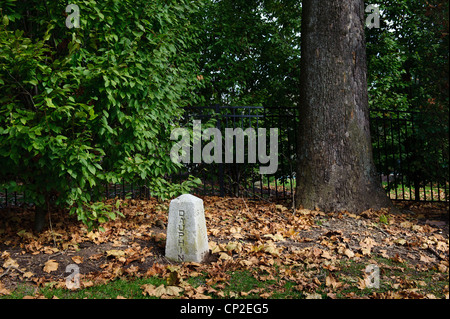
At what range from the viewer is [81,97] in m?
4.35

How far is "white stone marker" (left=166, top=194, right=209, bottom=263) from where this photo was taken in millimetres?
4027

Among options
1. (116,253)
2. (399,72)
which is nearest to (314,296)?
(116,253)

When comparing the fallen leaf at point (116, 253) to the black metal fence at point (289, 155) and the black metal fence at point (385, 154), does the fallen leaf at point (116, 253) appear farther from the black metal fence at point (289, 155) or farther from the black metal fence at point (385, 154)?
the black metal fence at point (385, 154)

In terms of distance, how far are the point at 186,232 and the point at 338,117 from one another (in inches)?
119

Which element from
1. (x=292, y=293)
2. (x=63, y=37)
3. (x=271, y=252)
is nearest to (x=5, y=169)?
(x=63, y=37)

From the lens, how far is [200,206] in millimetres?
4156

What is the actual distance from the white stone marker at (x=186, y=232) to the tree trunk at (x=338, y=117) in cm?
229

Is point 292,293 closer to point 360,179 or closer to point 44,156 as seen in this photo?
point 360,179

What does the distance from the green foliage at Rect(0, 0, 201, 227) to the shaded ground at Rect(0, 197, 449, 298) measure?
20.6 inches

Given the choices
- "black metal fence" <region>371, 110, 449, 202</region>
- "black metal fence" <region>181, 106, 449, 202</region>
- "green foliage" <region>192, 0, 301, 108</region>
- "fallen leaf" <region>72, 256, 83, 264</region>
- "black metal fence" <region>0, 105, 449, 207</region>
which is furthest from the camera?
"green foliage" <region>192, 0, 301, 108</region>

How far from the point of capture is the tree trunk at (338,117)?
18.1ft

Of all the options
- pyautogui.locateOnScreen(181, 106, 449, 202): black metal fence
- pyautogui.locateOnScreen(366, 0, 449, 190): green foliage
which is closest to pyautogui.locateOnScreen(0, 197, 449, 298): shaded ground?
pyautogui.locateOnScreen(181, 106, 449, 202): black metal fence

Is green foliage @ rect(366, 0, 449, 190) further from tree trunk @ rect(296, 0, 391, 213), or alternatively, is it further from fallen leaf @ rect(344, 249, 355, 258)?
fallen leaf @ rect(344, 249, 355, 258)

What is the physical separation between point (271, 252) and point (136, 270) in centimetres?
149
